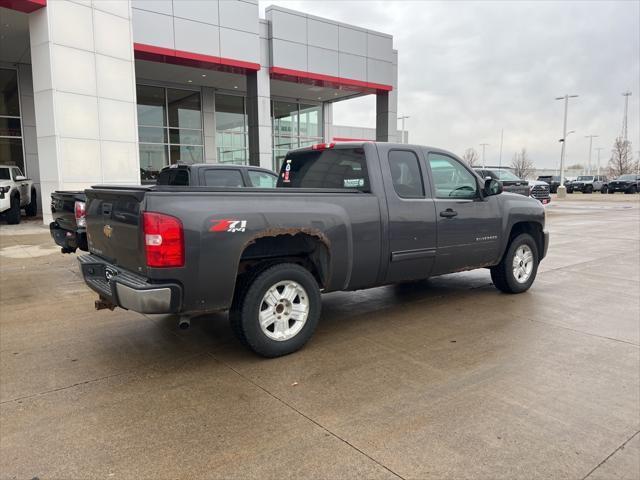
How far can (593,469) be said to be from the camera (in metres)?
2.78

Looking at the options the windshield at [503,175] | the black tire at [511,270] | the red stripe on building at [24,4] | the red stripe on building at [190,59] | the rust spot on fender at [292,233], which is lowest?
the black tire at [511,270]

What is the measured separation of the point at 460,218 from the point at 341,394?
9.67ft

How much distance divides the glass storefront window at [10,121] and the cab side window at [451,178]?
19320 millimetres

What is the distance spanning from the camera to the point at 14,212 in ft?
50.8

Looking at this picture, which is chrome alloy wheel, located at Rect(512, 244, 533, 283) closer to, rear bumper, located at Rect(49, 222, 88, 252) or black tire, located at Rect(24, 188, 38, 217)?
rear bumper, located at Rect(49, 222, 88, 252)

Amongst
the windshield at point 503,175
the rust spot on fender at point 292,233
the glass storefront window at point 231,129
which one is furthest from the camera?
the glass storefront window at point 231,129

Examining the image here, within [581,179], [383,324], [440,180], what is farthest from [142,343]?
[581,179]

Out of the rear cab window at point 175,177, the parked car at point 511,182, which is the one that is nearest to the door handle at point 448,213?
the rear cab window at point 175,177

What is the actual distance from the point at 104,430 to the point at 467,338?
133 inches

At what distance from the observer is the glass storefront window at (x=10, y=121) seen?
19.4 metres

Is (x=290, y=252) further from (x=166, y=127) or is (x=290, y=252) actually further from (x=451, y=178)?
(x=166, y=127)

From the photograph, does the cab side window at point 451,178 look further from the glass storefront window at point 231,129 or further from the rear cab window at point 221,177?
the glass storefront window at point 231,129

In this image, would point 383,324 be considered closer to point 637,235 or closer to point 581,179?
point 637,235

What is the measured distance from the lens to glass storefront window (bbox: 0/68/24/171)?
1936 centimetres
